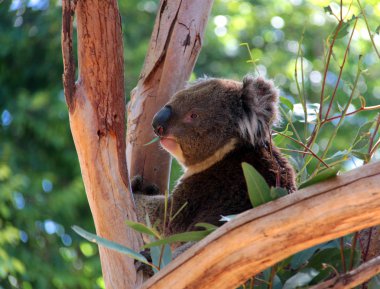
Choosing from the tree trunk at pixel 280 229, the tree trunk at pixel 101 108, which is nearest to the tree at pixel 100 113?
the tree trunk at pixel 101 108

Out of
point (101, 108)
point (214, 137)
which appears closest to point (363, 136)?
point (214, 137)

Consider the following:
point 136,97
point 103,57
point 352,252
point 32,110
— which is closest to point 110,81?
point 103,57

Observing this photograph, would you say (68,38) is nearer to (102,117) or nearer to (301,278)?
(102,117)

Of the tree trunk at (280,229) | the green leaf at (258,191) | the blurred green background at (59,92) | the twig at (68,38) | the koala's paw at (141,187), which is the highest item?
the twig at (68,38)

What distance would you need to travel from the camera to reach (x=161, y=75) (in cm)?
341

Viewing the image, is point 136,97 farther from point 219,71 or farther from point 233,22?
point 233,22

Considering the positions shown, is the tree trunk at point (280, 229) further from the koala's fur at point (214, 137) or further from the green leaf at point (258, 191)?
the koala's fur at point (214, 137)

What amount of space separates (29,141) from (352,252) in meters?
8.92

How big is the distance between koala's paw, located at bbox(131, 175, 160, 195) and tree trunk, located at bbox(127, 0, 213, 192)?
A: 35 millimetres

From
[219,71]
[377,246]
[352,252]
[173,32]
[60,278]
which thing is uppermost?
[173,32]

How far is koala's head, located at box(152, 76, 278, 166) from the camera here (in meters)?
3.29

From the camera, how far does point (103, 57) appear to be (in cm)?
262

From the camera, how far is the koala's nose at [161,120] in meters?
3.21

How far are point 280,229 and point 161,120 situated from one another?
4.75ft
